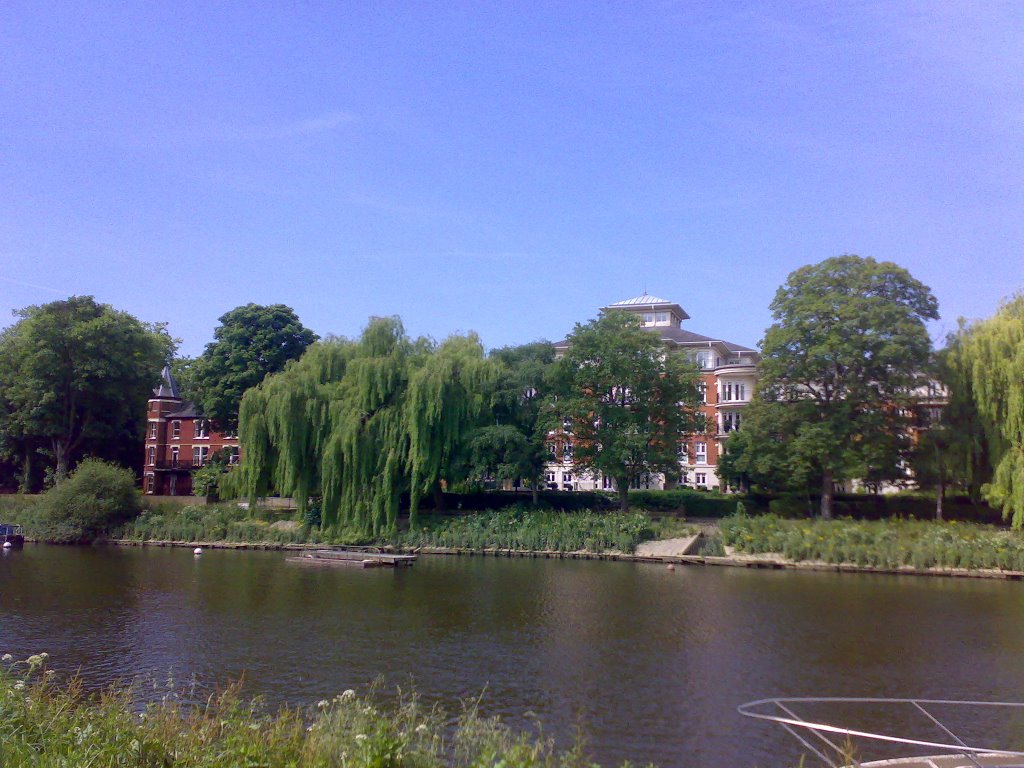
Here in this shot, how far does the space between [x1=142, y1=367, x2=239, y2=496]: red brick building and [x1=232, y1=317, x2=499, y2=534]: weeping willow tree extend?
25.2 metres

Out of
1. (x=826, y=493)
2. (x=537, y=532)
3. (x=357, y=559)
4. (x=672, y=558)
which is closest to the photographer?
(x=357, y=559)

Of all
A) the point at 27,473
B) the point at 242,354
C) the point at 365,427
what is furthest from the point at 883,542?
the point at 27,473

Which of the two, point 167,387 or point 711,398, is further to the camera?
point 167,387

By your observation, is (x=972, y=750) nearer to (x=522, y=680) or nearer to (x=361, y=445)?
(x=522, y=680)

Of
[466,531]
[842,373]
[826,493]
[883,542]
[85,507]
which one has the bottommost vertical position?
[466,531]

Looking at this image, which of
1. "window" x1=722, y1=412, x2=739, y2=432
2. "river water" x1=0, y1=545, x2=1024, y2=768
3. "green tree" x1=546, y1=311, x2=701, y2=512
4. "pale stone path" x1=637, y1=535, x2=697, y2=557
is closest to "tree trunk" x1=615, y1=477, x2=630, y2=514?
"green tree" x1=546, y1=311, x2=701, y2=512

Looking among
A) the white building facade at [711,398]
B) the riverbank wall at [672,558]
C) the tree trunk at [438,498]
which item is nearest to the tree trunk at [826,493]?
the riverbank wall at [672,558]

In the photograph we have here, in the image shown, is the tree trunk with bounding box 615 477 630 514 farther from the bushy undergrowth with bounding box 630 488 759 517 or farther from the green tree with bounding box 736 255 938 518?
the green tree with bounding box 736 255 938 518

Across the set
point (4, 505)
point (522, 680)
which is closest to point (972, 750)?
point (522, 680)

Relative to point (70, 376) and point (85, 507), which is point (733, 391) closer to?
point (85, 507)

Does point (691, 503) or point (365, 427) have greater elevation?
point (365, 427)

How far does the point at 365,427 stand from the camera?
41.0 m

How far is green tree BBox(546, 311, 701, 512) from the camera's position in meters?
43.5

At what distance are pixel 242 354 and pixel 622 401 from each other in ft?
78.0
